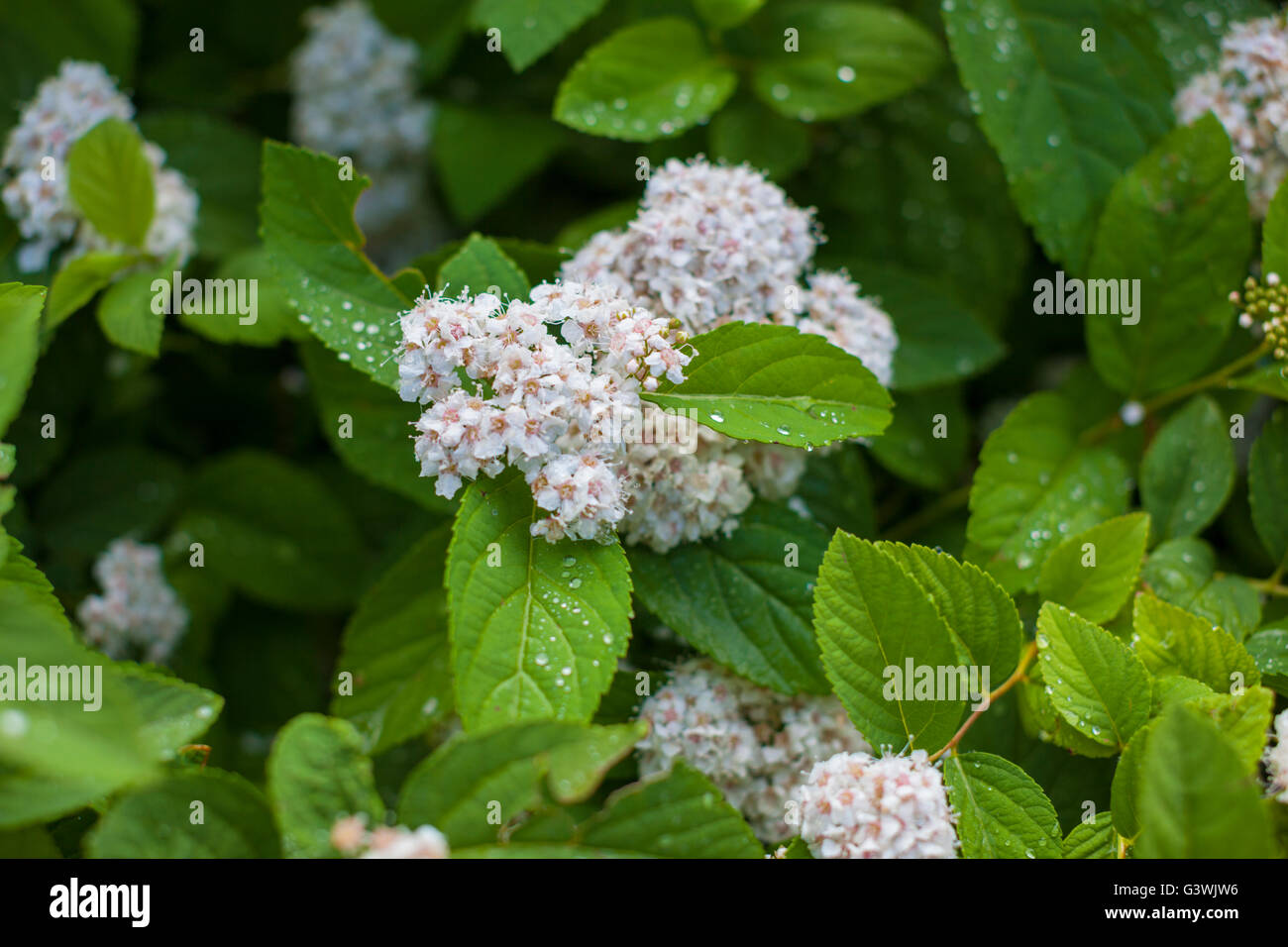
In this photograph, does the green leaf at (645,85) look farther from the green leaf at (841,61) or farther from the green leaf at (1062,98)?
the green leaf at (1062,98)

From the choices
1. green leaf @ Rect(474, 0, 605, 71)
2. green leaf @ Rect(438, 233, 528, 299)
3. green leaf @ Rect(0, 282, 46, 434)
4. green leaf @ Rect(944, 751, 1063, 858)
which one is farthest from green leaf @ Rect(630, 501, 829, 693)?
green leaf @ Rect(474, 0, 605, 71)

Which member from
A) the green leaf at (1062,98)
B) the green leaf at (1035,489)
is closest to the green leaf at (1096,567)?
the green leaf at (1035,489)

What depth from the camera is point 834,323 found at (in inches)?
80.0

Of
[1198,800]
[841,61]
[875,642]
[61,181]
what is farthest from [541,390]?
[61,181]

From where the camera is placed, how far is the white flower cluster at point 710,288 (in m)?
1.83

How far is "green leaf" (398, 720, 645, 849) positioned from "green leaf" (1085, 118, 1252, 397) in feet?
4.98

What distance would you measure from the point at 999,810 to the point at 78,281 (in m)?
2.13

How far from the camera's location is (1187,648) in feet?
5.53

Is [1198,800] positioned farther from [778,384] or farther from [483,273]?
[483,273]

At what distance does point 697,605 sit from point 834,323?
642 millimetres

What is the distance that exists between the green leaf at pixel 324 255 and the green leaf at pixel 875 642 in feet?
3.05

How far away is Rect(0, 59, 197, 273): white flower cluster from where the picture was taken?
232cm

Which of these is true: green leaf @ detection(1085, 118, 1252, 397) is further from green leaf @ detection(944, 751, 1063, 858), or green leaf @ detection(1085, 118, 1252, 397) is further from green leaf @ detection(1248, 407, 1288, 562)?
green leaf @ detection(944, 751, 1063, 858)
